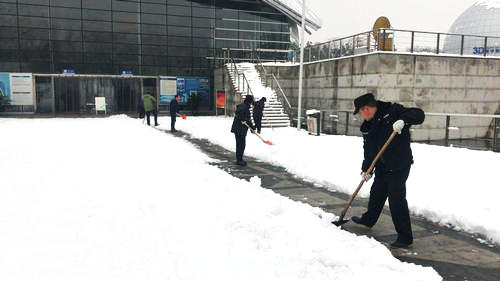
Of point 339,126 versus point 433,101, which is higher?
point 433,101

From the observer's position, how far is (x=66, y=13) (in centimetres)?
2895

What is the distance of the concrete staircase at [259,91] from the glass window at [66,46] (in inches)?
493

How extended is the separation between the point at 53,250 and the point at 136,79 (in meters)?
28.9

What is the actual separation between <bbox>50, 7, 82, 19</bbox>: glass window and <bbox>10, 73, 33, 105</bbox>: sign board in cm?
509

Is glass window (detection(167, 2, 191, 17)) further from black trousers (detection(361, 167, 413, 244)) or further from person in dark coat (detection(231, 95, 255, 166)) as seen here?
black trousers (detection(361, 167, 413, 244))

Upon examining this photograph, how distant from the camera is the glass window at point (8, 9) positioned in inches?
1089

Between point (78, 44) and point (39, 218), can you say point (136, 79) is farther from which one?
point (39, 218)

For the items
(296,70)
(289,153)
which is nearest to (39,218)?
(289,153)

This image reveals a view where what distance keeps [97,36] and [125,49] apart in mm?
2284

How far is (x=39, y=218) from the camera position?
4.89 m

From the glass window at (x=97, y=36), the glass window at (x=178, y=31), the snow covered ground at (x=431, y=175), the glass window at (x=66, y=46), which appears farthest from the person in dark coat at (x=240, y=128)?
the glass window at (x=66, y=46)

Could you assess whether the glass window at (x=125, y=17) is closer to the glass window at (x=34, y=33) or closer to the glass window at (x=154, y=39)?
the glass window at (x=154, y=39)

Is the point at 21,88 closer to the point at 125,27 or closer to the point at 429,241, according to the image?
the point at 125,27

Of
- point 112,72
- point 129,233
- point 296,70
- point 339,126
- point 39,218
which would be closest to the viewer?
point 129,233
